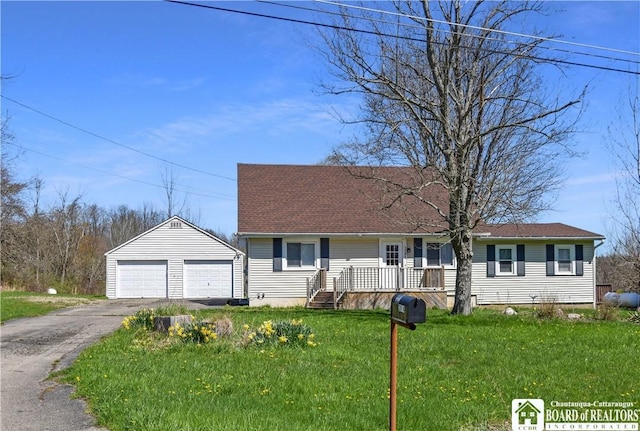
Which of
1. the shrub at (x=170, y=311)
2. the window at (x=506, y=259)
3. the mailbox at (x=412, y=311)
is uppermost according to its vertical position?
the window at (x=506, y=259)

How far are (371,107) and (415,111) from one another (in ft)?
4.37

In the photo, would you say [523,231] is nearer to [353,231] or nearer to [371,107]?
[353,231]

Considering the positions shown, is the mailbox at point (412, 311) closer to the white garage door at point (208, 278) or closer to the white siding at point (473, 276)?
the white siding at point (473, 276)

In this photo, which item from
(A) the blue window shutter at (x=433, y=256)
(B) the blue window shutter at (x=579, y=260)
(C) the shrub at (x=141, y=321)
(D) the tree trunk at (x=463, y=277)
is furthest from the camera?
(B) the blue window shutter at (x=579, y=260)

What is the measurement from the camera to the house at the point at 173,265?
32750mm

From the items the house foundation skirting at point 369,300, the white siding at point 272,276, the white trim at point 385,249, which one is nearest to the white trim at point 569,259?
the house foundation skirting at point 369,300

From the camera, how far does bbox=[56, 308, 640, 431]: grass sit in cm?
696

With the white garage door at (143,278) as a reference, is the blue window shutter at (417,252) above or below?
above

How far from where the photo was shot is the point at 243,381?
895cm

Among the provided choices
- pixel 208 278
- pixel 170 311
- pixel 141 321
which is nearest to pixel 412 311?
pixel 170 311

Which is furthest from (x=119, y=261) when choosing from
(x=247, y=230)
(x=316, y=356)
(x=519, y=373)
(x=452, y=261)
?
(x=519, y=373)

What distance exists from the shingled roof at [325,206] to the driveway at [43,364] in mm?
7954

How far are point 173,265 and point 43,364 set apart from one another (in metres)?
21.8
